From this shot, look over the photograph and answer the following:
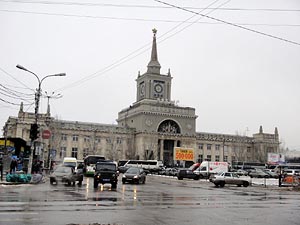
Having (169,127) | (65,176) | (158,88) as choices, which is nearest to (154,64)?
(158,88)

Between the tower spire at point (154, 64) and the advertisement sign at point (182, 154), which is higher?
the tower spire at point (154, 64)

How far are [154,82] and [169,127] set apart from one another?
1511 centimetres

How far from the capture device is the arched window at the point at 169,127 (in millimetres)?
128375

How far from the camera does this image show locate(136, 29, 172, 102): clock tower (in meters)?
132

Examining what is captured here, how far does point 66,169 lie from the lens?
112ft

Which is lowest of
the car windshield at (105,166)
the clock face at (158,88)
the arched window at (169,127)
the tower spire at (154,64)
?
the car windshield at (105,166)

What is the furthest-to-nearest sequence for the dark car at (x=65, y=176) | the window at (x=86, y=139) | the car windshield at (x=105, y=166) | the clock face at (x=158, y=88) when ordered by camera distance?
the clock face at (x=158, y=88) < the window at (x=86, y=139) < the dark car at (x=65, y=176) < the car windshield at (x=105, y=166)

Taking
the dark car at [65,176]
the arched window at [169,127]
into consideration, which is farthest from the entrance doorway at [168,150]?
the dark car at [65,176]

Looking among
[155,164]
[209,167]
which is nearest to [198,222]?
[209,167]

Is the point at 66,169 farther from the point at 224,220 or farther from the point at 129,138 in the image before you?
the point at 129,138

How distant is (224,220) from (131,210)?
12.0ft

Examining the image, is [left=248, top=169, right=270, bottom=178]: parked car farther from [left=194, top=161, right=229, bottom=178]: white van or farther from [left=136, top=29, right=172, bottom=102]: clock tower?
[left=136, top=29, right=172, bottom=102]: clock tower

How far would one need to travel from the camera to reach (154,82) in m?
133

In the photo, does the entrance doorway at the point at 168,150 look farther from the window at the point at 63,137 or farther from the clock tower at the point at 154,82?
the window at the point at 63,137
